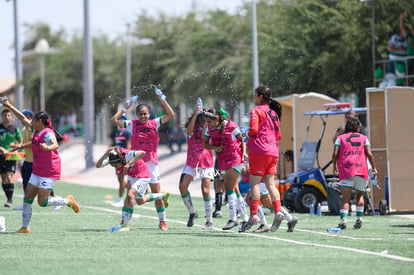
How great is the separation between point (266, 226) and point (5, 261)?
4.48 meters

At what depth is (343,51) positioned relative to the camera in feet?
107

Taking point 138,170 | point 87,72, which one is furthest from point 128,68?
point 138,170

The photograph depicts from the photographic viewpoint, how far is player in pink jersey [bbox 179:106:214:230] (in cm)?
1520

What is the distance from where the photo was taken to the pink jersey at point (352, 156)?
1468 cm

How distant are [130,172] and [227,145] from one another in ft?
4.78

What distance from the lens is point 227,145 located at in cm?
1451

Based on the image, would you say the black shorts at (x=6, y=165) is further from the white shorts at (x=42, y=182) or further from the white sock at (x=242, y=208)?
the white sock at (x=242, y=208)

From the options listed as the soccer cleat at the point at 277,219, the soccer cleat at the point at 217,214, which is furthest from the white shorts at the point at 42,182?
the soccer cleat at the point at 217,214

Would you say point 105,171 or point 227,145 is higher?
point 227,145

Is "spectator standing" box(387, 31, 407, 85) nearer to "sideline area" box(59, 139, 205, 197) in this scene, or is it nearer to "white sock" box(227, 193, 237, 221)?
"sideline area" box(59, 139, 205, 197)

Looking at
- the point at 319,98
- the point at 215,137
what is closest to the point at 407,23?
the point at 319,98

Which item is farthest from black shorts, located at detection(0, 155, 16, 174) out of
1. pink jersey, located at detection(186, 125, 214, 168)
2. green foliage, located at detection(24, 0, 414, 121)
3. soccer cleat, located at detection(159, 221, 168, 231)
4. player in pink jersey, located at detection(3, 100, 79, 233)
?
soccer cleat, located at detection(159, 221, 168, 231)

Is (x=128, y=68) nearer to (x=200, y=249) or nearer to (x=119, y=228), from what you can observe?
(x=119, y=228)

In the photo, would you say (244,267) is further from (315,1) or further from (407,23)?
(315,1)
